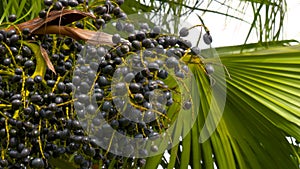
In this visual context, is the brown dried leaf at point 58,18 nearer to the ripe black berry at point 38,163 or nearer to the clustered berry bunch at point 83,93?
the clustered berry bunch at point 83,93

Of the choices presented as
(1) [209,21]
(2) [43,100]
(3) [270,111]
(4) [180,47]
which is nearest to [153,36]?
(4) [180,47]

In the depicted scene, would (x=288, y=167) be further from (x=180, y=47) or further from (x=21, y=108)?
(x=21, y=108)

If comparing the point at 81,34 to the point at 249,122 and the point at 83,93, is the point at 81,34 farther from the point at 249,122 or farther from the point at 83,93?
the point at 249,122

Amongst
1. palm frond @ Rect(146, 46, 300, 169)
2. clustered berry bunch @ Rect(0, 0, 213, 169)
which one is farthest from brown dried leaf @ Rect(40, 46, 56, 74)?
palm frond @ Rect(146, 46, 300, 169)

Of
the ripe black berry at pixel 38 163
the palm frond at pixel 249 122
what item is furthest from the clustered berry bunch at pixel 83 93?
the palm frond at pixel 249 122

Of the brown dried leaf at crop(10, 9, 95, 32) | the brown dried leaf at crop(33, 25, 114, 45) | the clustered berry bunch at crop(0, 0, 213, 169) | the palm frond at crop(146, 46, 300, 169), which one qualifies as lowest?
the palm frond at crop(146, 46, 300, 169)

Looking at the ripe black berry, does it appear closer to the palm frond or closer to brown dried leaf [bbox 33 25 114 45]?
brown dried leaf [bbox 33 25 114 45]

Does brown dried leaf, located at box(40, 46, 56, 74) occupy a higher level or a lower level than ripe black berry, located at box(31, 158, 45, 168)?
higher
